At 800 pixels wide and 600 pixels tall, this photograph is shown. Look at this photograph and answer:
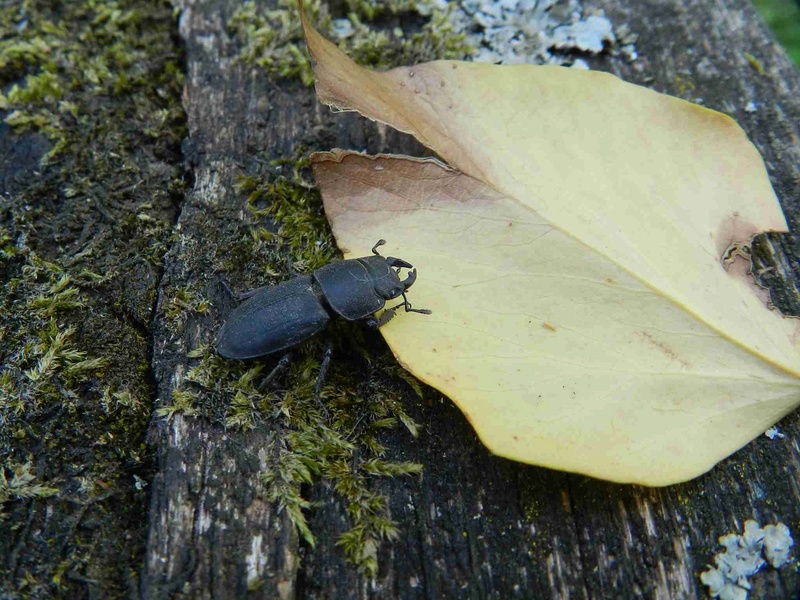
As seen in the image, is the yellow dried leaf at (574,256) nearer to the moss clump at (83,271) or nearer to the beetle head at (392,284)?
the beetle head at (392,284)

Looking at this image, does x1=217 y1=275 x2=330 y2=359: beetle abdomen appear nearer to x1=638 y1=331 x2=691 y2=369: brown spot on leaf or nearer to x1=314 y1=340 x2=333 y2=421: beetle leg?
x1=314 y1=340 x2=333 y2=421: beetle leg

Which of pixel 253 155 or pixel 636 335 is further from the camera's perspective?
pixel 253 155

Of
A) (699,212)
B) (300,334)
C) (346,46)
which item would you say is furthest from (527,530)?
(346,46)

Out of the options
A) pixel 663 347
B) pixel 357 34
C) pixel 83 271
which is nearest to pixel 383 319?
pixel 663 347

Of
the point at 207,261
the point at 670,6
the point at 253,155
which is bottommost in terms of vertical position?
the point at 207,261

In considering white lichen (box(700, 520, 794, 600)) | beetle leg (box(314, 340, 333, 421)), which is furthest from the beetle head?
white lichen (box(700, 520, 794, 600))

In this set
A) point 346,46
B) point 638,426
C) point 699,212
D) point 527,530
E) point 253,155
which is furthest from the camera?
point 346,46

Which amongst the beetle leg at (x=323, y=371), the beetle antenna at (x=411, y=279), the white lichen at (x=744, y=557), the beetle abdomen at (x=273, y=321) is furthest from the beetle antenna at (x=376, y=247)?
the white lichen at (x=744, y=557)

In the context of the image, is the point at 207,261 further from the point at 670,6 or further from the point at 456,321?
the point at 670,6
